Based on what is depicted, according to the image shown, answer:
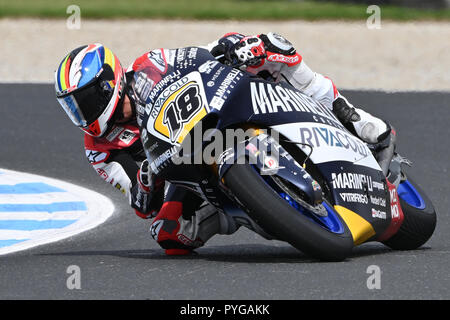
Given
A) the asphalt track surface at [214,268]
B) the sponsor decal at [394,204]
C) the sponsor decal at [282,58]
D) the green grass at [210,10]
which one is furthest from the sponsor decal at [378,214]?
the green grass at [210,10]

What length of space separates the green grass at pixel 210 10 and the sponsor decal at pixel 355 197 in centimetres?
1268

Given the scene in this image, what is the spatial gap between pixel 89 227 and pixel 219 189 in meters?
2.50

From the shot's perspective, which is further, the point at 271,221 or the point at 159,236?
the point at 159,236

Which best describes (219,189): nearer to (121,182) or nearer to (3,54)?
(121,182)

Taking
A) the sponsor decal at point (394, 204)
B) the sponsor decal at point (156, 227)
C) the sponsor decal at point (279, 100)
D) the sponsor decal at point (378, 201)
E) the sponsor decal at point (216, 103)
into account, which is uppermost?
the sponsor decal at point (216, 103)

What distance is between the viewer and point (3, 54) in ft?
56.5

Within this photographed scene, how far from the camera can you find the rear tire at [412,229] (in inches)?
257

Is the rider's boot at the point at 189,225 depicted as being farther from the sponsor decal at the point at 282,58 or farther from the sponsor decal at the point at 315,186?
the sponsor decal at the point at 315,186

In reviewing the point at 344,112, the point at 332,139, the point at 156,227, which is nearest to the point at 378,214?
the point at 332,139

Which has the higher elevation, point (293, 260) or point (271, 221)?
point (271, 221)

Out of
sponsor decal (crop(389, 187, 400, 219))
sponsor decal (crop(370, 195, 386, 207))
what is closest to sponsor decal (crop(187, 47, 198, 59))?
sponsor decal (crop(370, 195, 386, 207))

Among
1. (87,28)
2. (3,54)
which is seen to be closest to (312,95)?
(3,54)

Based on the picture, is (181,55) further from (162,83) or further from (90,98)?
(90,98)

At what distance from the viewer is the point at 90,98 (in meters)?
6.28
